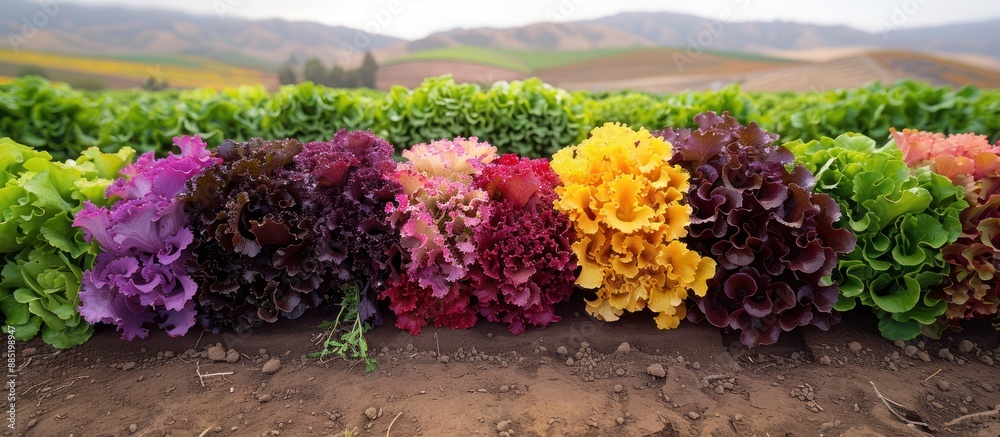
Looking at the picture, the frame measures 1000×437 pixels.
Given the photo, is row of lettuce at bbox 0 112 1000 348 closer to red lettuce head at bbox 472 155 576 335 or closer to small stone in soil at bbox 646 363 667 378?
red lettuce head at bbox 472 155 576 335

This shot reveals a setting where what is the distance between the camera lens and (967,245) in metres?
3.21

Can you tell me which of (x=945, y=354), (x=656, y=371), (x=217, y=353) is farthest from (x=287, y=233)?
(x=945, y=354)

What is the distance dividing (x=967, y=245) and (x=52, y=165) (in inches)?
228

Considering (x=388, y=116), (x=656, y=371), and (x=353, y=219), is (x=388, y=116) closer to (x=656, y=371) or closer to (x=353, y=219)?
(x=353, y=219)

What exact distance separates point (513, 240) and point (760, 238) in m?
1.51

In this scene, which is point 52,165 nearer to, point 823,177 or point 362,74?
point 823,177

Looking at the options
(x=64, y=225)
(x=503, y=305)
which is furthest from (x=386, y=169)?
(x=64, y=225)

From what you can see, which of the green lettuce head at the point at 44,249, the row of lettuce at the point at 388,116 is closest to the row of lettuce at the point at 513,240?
the green lettuce head at the point at 44,249

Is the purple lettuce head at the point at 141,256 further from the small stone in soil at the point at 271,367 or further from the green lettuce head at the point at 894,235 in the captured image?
the green lettuce head at the point at 894,235

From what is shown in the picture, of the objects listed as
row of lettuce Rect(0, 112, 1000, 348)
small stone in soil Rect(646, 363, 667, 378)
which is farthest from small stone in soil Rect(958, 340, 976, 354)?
small stone in soil Rect(646, 363, 667, 378)

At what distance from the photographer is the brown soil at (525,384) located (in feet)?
8.68

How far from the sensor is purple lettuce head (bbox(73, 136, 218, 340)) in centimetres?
305

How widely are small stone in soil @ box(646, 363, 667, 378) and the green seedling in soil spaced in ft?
5.26

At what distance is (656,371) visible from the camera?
2.96m
